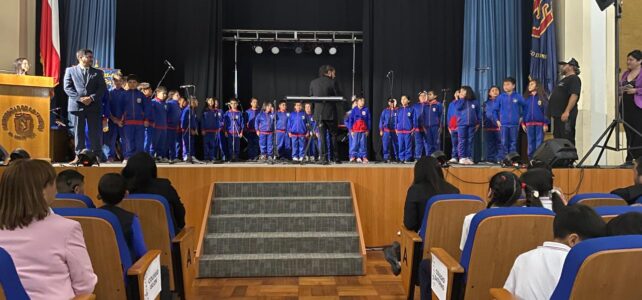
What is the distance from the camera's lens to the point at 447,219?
2.92 meters

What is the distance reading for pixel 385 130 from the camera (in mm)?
9891

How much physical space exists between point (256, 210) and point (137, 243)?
2497mm

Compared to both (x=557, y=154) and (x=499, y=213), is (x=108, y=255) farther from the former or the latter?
(x=557, y=154)

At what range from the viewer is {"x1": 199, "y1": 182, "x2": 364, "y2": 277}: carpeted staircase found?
14.0 ft

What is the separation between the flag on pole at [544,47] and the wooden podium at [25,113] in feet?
23.5

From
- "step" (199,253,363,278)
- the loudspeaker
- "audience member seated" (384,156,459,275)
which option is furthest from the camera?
the loudspeaker

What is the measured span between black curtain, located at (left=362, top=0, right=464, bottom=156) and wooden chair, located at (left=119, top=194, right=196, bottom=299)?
7.78 metres

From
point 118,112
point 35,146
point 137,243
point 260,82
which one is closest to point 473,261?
point 137,243

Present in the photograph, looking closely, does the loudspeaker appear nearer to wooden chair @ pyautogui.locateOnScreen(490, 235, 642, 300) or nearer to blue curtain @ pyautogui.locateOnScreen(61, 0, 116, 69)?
wooden chair @ pyautogui.locateOnScreen(490, 235, 642, 300)

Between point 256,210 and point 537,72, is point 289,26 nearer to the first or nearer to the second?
point 537,72

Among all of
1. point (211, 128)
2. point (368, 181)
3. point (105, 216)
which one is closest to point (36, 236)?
point (105, 216)

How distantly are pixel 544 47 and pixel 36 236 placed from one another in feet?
27.7

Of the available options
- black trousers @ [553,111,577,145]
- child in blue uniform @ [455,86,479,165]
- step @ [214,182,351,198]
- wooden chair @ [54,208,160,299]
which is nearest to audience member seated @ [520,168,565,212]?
wooden chair @ [54,208,160,299]

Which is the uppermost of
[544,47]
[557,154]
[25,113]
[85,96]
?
[544,47]
